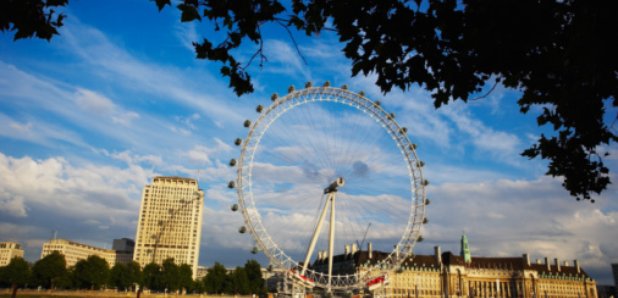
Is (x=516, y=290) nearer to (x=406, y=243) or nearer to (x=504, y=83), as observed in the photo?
(x=406, y=243)

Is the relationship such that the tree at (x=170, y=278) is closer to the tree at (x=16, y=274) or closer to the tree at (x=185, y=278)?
the tree at (x=185, y=278)

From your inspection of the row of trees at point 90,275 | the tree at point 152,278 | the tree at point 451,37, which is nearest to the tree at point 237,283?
the row of trees at point 90,275

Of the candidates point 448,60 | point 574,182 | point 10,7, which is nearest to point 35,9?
point 10,7

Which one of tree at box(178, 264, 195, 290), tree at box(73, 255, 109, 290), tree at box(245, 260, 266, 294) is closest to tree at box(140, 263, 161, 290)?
tree at box(178, 264, 195, 290)

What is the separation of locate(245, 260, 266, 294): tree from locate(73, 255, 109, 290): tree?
4579cm

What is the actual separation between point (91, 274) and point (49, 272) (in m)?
11.1

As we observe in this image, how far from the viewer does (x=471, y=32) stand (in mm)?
8734

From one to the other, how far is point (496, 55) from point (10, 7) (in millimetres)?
8270

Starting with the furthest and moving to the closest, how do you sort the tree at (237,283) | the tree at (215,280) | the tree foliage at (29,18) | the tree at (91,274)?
the tree at (237,283), the tree at (215,280), the tree at (91,274), the tree foliage at (29,18)

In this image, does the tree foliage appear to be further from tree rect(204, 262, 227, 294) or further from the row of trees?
tree rect(204, 262, 227, 294)

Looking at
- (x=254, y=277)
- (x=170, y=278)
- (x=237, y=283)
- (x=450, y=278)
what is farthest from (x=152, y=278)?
(x=450, y=278)

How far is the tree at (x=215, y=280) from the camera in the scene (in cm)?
14788

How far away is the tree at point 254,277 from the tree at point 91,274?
45.8 m

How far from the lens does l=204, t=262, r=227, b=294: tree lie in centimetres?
14788
